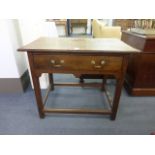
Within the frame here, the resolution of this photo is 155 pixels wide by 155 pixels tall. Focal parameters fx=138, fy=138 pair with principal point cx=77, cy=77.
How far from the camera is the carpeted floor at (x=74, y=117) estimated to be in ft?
3.88

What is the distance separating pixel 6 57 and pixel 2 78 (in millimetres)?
265

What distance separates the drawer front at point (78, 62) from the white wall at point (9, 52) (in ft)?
2.17

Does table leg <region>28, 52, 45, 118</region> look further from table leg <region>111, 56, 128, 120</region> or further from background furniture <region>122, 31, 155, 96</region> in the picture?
background furniture <region>122, 31, 155, 96</region>

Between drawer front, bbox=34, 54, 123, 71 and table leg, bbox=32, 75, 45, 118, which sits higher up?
drawer front, bbox=34, 54, 123, 71

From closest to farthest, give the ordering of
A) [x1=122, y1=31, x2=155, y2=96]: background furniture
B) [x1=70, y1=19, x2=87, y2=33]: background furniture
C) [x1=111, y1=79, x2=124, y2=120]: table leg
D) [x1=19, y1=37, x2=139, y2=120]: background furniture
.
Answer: [x1=19, y1=37, x2=139, y2=120]: background furniture
[x1=111, y1=79, x2=124, y2=120]: table leg
[x1=122, y1=31, x2=155, y2=96]: background furniture
[x1=70, y1=19, x2=87, y2=33]: background furniture

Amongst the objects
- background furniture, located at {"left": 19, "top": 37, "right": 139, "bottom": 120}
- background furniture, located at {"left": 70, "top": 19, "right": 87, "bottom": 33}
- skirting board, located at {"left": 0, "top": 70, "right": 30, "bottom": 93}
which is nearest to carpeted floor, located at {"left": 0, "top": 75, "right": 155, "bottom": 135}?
skirting board, located at {"left": 0, "top": 70, "right": 30, "bottom": 93}

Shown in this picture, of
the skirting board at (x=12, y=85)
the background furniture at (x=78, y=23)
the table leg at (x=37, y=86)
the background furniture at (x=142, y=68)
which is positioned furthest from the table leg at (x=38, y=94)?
the background furniture at (x=78, y=23)

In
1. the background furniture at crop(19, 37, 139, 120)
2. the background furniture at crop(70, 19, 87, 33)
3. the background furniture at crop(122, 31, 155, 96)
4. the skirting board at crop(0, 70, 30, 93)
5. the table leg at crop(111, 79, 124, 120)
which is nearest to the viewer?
the background furniture at crop(19, 37, 139, 120)

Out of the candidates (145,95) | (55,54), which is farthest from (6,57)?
(145,95)

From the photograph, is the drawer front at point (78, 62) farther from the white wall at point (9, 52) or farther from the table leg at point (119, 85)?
the white wall at point (9, 52)

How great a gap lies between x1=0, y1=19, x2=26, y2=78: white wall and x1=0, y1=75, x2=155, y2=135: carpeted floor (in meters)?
0.27

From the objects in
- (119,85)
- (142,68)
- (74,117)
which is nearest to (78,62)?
(119,85)

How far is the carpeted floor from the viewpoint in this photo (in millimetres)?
1184

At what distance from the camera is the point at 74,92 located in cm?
171
